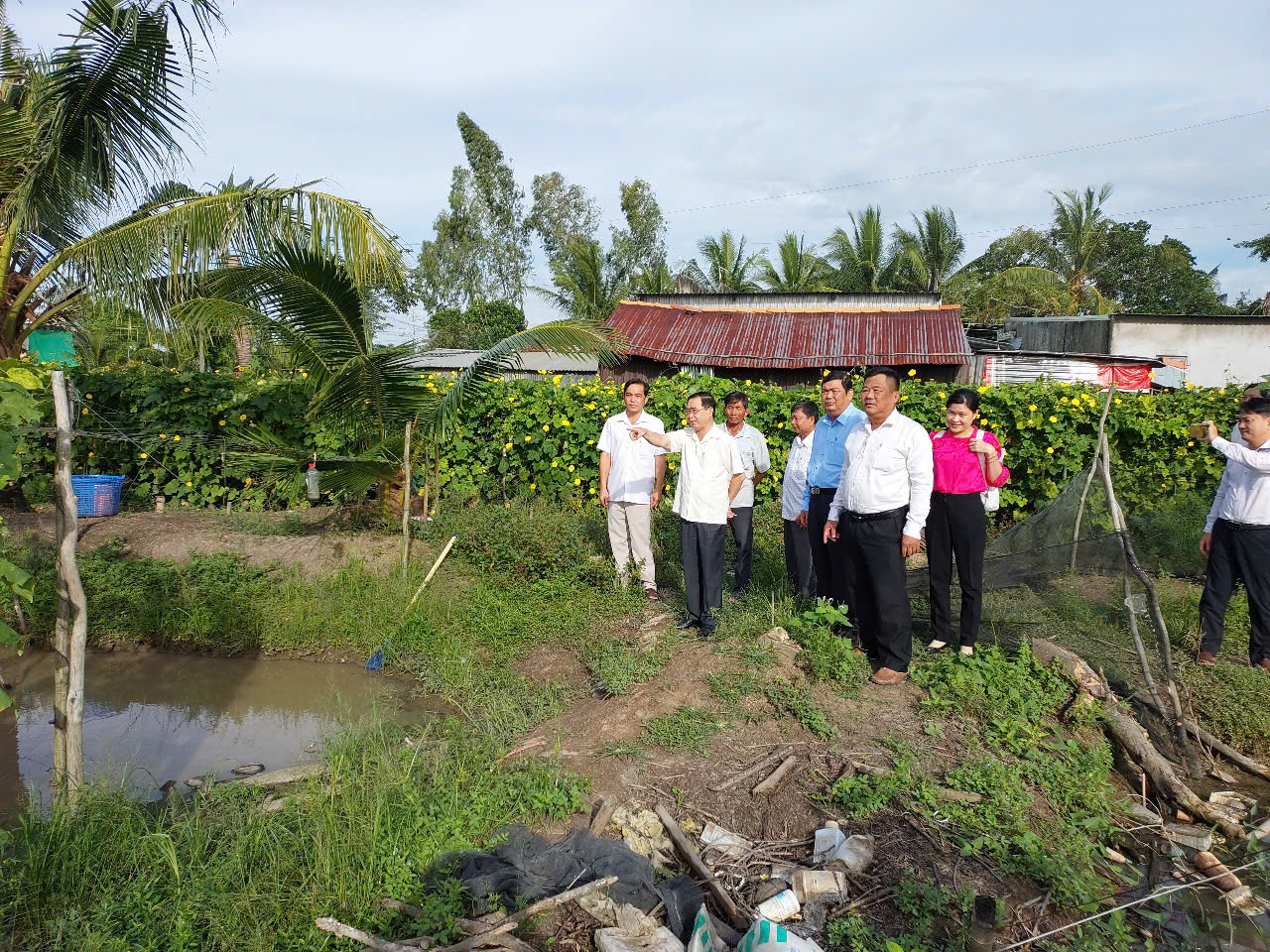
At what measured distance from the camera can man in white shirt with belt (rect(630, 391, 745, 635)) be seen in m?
5.57

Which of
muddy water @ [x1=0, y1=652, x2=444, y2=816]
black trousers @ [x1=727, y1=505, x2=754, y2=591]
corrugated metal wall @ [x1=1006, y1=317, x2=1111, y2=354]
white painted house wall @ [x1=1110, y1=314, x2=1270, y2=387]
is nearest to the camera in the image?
muddy water @ [x1=0, y1=652, x2=444, y2=816]

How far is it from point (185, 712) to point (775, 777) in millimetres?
4554

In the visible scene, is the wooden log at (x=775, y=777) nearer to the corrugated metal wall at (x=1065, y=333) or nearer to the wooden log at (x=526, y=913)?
the wooden log at (x=526, y=913)

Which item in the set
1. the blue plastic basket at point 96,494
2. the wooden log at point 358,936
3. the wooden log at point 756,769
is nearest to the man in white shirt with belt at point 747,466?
the wooden log at point 756,769

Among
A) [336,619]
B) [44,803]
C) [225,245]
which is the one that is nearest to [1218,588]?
[336,619]

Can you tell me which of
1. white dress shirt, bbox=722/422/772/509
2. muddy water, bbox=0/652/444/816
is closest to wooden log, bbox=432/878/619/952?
A: muddy water, bbox=0/652/444/816

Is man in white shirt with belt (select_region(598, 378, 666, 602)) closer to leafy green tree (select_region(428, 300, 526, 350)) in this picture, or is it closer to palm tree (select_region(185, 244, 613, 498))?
palm tree (select_region(185, 244, 613, 498))

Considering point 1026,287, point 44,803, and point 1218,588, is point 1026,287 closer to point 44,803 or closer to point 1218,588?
point 1218,588

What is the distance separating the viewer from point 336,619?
6938 mm

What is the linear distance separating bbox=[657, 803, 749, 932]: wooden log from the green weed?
22.6 inches

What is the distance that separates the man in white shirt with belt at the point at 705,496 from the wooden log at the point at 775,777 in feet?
5.61

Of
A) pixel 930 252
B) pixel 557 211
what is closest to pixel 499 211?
pixel 557 211

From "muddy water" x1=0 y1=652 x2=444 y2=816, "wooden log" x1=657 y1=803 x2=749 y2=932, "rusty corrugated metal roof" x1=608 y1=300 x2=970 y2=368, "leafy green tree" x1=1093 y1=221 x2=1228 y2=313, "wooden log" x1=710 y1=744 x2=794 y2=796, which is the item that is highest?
"leafy green tree" x1=1093 y1=221 x2=1228 y2=313

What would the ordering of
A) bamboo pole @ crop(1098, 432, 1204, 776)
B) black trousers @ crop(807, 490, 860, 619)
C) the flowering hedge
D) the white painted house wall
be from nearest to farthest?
bamboo pole @ crop(1098, 432, 1204, 776) < black trousers @ crop(807, 490, 860, 619) < the flowering hedge < the white painted house wall
